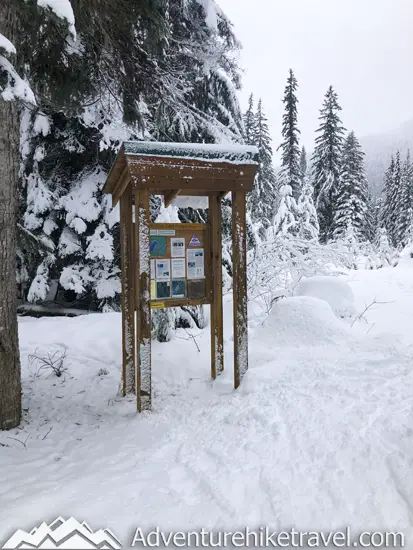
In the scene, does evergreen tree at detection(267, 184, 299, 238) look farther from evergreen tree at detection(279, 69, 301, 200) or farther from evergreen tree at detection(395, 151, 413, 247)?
evergreen tree at detection(395, 151, 413, 247)

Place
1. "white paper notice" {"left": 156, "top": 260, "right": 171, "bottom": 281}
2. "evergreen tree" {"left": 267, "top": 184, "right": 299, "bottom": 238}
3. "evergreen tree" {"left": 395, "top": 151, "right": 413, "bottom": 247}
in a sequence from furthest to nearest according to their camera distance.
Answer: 1. "evergreen tree" {"left": 395, "top": 151, "right": 413, "bottom": 247}
2. "evergreen tree" {"left": 267, "top": 184, "right": 299, "bottom": 238}
3. "white paper notice" {"left": 156, "top": 260, "right": 171, "bottom": 281}

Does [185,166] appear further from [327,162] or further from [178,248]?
[327,162]

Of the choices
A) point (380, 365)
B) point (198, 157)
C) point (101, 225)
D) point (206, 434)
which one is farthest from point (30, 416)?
point (101, 225)

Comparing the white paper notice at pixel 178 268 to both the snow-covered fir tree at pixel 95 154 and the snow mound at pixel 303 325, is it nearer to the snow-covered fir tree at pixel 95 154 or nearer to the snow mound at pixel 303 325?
the snow mound at pixel 303 325

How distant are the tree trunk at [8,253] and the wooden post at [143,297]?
1103 mm

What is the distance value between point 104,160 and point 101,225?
1.36 m

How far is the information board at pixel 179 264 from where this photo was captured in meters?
3.90

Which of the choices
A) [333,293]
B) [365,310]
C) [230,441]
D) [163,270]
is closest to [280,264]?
[333,293]

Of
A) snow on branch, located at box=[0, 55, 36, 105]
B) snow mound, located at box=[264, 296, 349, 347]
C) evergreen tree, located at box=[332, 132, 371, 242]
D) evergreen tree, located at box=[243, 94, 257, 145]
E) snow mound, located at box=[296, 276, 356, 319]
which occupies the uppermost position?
evergreen tree, located at box=[243, 94, 257, 145]

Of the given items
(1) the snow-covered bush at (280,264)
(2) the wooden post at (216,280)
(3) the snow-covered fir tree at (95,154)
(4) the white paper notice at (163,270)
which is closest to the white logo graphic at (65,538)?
(4) the white paper notice at (163,270)

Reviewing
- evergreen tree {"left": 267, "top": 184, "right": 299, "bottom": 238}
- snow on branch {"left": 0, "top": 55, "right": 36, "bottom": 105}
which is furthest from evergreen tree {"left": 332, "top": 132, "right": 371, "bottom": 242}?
snow on branch {"left": 0, "top": 55, "right": 36, "bottom": 105}

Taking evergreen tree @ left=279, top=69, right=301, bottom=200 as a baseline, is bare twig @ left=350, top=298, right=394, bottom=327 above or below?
below

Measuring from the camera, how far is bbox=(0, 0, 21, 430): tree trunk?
3273 millimetres

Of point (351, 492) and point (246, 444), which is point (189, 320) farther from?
point (351, 492)
